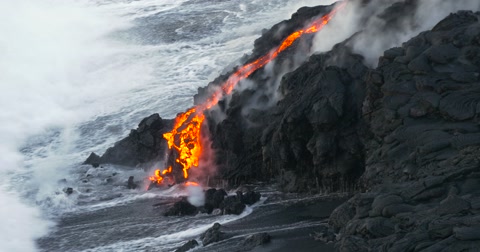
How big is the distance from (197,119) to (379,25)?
812 cm

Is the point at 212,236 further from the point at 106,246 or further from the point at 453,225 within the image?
the point at 453,225

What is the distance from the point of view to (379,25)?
79.9 ft

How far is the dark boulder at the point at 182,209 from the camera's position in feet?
80.3

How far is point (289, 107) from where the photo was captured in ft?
75.7

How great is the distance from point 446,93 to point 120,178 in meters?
15.9

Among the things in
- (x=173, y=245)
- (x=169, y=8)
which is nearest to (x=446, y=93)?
(x=173, y=245)

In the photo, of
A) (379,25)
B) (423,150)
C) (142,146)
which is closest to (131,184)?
(142,146)

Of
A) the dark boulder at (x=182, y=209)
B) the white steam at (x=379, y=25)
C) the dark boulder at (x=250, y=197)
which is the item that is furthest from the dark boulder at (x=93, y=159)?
the white steam at (x=379, y=25)

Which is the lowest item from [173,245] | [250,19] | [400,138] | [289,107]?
[173,245]

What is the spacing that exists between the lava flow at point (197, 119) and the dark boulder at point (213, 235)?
6382mm

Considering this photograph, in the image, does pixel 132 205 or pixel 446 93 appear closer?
pixel 446 93

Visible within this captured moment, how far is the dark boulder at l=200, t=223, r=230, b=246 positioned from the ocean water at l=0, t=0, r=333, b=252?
1367mm

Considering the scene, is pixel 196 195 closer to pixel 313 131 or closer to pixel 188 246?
pixel 188 246

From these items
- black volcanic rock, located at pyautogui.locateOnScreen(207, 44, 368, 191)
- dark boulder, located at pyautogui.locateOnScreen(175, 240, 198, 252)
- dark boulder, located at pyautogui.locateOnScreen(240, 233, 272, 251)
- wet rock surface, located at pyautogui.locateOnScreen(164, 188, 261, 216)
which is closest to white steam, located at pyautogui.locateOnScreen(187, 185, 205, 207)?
wet rock surface, located at pyautogui.locateOnScreen(164, 188, 261, 216)
